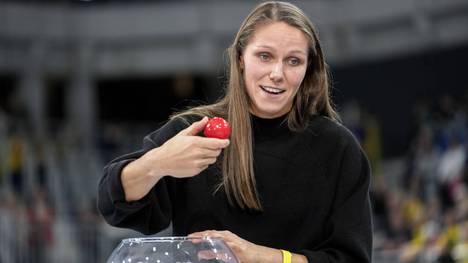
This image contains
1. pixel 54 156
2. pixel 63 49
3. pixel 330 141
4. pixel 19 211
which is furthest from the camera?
pixel 63 49

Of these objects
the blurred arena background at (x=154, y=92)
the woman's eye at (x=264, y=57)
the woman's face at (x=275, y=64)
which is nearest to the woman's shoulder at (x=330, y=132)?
the woman's face at (x=275, y=64)

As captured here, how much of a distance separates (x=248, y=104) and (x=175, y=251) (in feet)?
1.85

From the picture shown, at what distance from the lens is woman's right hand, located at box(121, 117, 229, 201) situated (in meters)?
1.83

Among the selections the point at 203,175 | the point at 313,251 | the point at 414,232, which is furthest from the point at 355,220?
the point at 414,232

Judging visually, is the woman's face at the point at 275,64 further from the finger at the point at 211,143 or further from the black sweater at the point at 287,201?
the finger at the point at 211,143

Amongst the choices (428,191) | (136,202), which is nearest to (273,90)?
(136,202)

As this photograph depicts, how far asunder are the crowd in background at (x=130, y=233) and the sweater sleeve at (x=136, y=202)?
6417 mm

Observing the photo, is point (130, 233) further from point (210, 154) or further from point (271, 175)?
point (210, 154)

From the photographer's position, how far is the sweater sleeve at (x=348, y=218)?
2.12m

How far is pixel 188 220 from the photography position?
2217 mm

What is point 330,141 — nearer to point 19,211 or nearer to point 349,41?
point 19,211

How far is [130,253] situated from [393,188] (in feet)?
41.8

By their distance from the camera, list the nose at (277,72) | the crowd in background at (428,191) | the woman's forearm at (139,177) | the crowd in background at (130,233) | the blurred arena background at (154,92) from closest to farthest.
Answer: the woman's forearm at (139,177) → the nose at (277,72) → the crowd in background at (428,191) → the crowd in background at (130,233) → the blurred arena background at (154,92)

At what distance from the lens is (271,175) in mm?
2207
